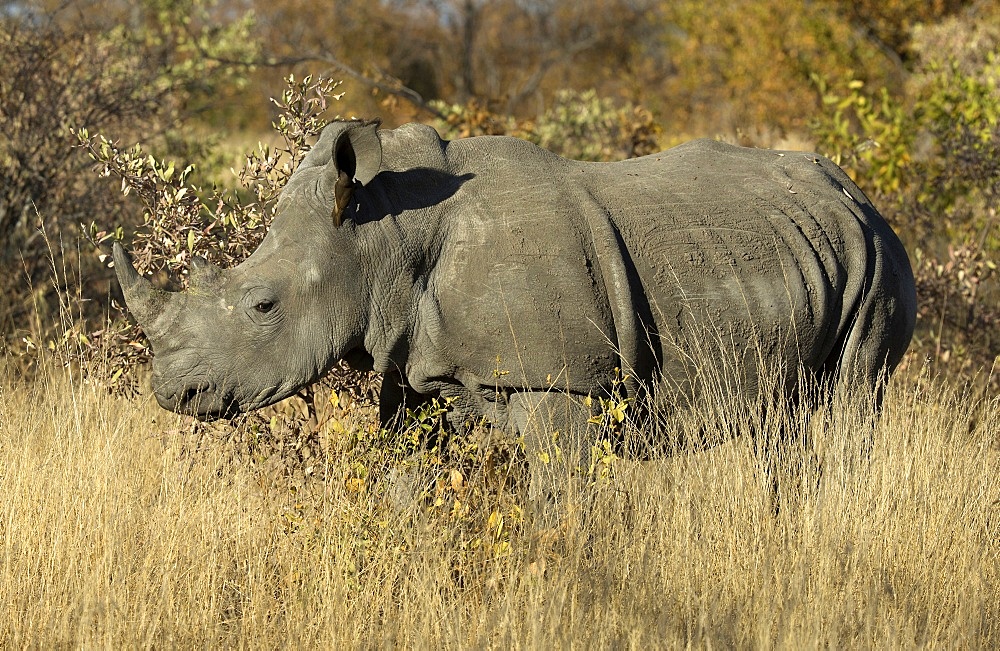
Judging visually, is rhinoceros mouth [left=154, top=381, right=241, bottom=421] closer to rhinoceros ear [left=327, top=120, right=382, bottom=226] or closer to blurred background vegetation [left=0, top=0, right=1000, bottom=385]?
rhinoceros ear [left=327, top=120, right=382, bottom=226]

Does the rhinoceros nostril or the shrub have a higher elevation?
the rhinoceros nostril

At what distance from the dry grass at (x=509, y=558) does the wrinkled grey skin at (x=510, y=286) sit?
15.8 inches

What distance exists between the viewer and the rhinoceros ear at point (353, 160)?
409cm

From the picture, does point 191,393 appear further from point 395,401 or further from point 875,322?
point 875,322

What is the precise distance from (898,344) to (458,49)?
2264 cm

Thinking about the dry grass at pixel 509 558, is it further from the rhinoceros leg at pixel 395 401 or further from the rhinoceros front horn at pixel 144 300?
the rhinoceros front horn at pixel 144 300

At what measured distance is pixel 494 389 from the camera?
14.6 feet

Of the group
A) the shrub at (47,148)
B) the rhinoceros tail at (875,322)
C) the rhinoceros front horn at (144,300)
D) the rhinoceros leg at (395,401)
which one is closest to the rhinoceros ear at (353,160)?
the rhinoceros front horn at (144,300)

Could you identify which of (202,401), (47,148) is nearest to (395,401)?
(202,401)

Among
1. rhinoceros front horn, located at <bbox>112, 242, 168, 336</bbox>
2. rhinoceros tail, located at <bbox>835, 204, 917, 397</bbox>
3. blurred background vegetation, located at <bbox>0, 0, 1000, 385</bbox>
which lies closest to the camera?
rhinoceros front horn, located at <bbox>112, 242, 168, 336</bbox>

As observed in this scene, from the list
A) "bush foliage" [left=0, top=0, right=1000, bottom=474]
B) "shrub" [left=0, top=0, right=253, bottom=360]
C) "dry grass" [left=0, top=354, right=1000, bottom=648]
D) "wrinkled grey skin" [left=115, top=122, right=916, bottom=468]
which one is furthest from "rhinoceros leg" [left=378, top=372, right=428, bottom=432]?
"shrub" [left=0, top=0, right=253, bottom=360]

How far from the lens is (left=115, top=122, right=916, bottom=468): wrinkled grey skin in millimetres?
4137

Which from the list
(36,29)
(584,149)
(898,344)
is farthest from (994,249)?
(36,29)

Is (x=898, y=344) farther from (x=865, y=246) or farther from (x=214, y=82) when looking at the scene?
(x=214, y=82)
